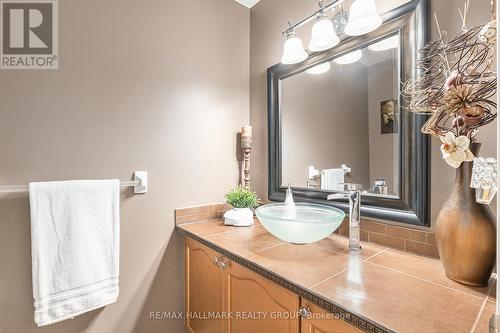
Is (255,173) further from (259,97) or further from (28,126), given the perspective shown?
(28,126)

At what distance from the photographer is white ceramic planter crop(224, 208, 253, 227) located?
4.55 feet

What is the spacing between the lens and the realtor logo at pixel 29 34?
107cm

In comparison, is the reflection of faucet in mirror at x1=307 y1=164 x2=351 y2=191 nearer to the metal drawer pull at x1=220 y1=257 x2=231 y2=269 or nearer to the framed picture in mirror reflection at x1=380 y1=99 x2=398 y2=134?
the framed picture in mirror reflection at x1=380 y1=99 x2=398 y2=134

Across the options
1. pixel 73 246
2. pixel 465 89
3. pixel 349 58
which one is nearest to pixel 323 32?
pixel 349 58

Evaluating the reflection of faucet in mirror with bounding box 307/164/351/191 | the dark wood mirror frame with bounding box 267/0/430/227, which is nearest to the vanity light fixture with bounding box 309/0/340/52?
the dark wood mirror frame with bounding box 267/0/430/227

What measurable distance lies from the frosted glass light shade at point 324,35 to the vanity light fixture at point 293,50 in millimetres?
117

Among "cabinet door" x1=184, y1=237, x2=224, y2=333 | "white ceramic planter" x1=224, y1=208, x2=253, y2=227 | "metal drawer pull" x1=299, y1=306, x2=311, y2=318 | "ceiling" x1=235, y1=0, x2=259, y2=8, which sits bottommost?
"cabinet door" x1=184, y1=237, x2=224, y2=333

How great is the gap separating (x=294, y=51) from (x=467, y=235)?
3.64 ft

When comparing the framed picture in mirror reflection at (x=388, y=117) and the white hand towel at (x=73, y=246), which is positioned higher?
the framed picture in mirror reflection at (x=388, y=117)

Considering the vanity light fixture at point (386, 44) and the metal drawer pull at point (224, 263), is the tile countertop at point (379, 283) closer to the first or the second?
the metal drawer pull at point (224, 263)

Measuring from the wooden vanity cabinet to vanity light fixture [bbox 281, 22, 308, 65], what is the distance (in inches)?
42.9

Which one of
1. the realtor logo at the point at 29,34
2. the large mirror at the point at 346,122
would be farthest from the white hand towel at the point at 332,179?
the realtor logo at the point at 29,34

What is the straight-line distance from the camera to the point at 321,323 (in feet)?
2.18

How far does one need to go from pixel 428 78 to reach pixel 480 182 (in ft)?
1.33
